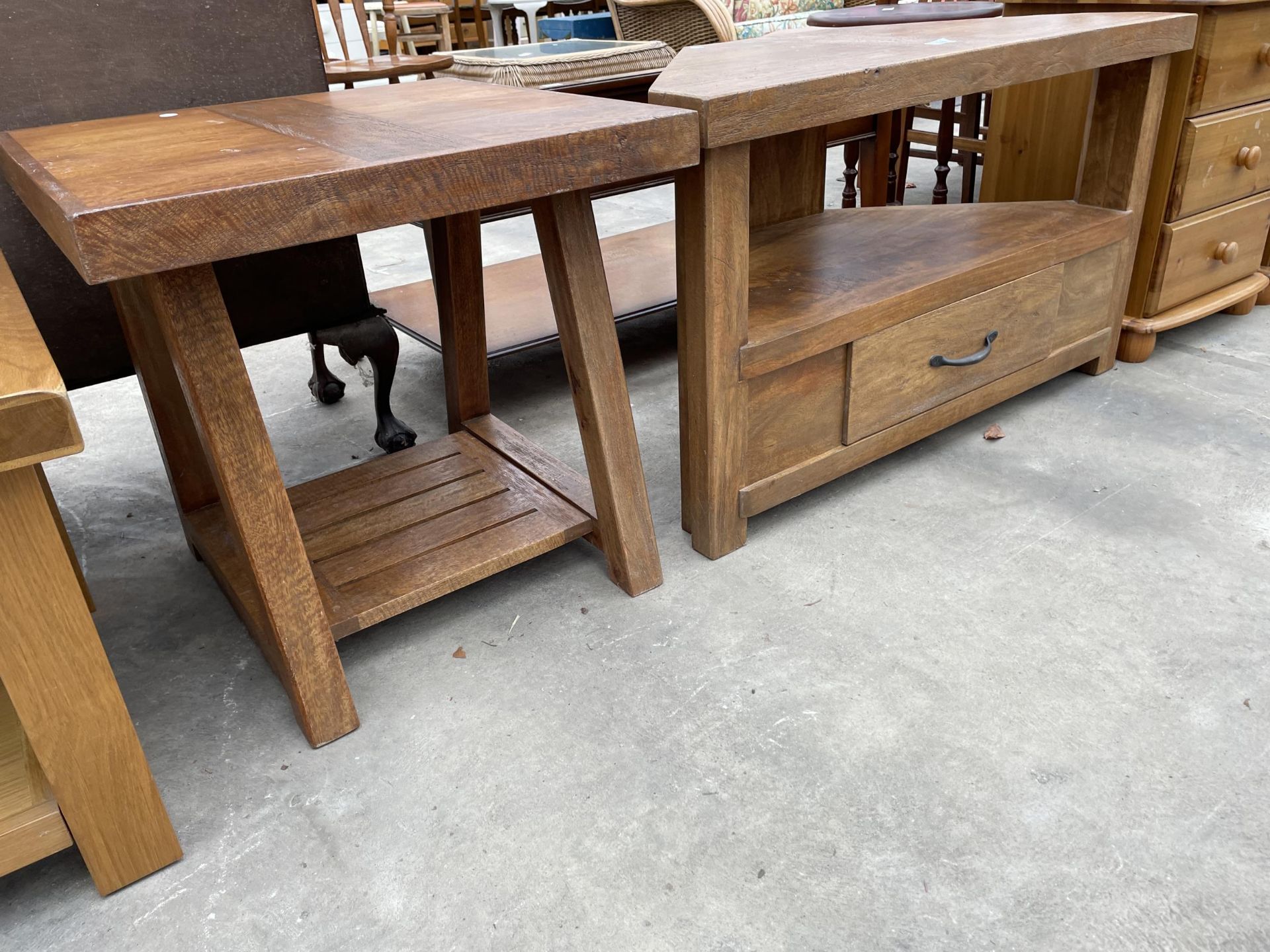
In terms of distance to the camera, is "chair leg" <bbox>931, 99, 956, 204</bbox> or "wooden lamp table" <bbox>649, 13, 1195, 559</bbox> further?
"chair leg" <bbox>931, 99, 956, 204</bbox>

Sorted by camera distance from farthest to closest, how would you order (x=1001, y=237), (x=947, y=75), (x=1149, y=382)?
(x=1149, y=382), (x=1001, y=237), (x=947, y=75)

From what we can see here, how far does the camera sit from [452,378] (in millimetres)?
1647

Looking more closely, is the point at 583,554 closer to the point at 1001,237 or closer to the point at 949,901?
the point at 949,901

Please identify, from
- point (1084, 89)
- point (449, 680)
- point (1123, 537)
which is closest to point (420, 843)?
point (449, 680)

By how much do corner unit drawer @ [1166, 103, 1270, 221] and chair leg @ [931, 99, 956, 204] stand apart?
963 mm

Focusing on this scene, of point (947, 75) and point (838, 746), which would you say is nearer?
point (838, 746)

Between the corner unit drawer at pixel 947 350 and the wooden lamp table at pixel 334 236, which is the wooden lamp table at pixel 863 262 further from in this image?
the wooden lamp table at pixel 334 236

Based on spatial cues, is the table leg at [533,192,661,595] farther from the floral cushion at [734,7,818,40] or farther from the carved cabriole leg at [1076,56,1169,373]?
the floral cushion at [734,7,818,40]

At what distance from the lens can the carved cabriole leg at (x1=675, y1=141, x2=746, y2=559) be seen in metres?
1.14

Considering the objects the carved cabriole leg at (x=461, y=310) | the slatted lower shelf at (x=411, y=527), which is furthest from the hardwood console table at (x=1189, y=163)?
the slatted lower shelf at (x=411, y=527)

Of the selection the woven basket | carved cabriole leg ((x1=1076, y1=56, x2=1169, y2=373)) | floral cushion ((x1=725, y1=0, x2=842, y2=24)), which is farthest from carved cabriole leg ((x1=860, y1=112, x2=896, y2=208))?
floral cushion ((x1=725, y1=0, x2=842, y2=24))

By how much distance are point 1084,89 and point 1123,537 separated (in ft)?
3.51

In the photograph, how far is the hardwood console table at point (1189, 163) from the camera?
Result: 67.7 inches

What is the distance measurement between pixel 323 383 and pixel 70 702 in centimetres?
130
